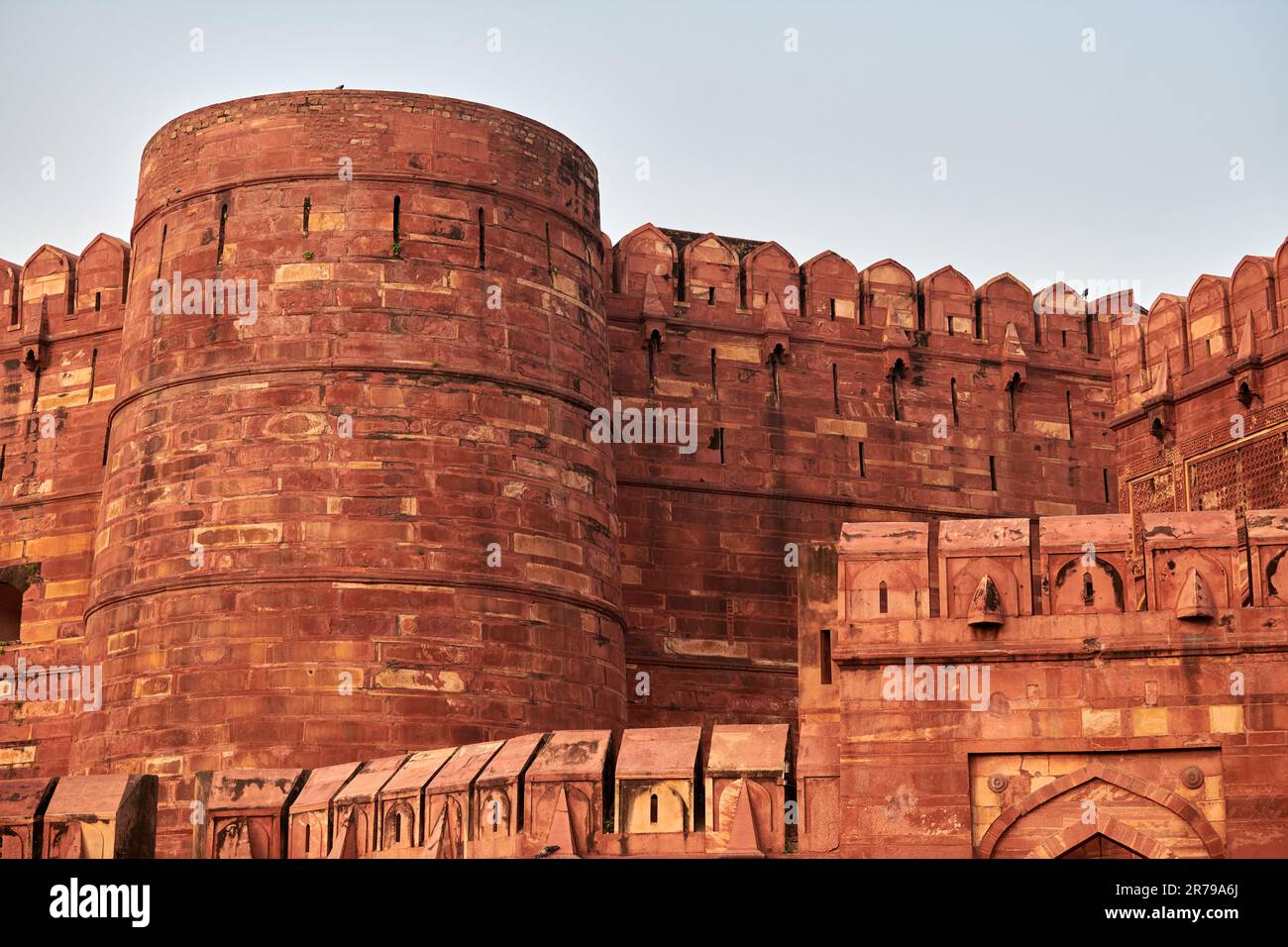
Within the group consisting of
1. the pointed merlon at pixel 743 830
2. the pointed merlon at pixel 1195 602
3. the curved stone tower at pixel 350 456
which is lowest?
the pointed merlon at pixel 743 830

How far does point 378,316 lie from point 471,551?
2287 mm

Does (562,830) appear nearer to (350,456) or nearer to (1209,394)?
(350,456)

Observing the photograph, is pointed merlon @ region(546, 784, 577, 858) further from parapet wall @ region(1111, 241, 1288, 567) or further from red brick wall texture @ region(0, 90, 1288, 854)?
parapet wall @ region(1111, 241, 1288, 567)

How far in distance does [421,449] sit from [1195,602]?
333 inches

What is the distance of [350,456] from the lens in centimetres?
1864

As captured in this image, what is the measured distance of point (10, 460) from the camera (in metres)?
23.0

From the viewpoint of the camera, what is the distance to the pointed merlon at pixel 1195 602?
12.1 m

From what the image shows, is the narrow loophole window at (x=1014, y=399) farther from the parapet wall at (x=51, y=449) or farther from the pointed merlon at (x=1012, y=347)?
the parapet wall at (x=51, y=449)

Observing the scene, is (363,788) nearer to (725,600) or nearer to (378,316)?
(378,316)

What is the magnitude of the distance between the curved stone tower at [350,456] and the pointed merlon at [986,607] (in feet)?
22.3

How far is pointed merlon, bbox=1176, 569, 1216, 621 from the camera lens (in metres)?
12.1

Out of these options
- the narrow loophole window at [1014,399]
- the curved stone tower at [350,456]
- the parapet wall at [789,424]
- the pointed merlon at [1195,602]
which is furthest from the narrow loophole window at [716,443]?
the pointed merlon at [1195,602]

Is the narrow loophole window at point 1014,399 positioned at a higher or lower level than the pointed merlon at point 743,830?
higher

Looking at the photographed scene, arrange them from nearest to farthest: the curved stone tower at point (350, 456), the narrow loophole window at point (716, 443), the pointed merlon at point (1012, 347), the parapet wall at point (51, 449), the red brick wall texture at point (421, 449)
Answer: the curved stone tower at point (350, 456) < the red brick wall texture at point (421, 449) < the parapet wall at point (51, 449) < the narrow loophole window at point (716, 443) < the pointed merlon at point (1012, 347)
